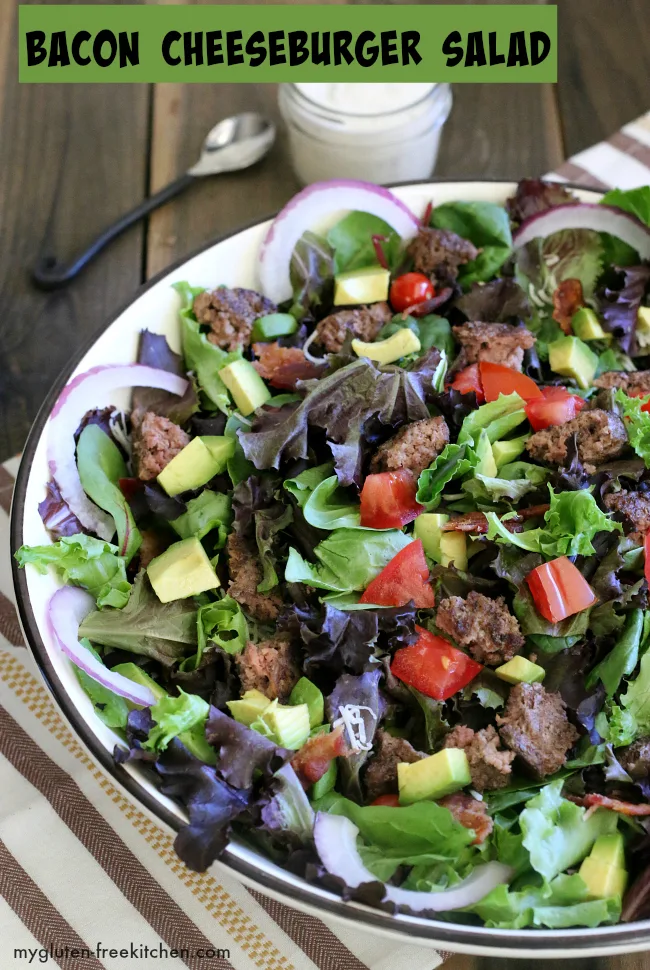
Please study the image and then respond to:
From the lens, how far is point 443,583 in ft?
7.65

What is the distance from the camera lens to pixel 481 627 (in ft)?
7.30

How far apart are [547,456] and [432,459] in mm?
327

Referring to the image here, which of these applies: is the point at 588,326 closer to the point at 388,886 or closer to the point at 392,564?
the point at 392,564

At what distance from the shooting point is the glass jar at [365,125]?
3549mm

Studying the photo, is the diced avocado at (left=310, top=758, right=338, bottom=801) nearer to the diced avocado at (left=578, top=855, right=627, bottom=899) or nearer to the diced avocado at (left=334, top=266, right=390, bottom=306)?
the diced avocado at (left=578, top=855, right=627, bottom=899)

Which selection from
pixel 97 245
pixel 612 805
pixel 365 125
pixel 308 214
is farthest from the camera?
pixel 97 245

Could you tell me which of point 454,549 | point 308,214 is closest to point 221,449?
point 454,549

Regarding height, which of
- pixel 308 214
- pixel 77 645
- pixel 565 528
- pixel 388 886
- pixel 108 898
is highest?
pixel 308 214

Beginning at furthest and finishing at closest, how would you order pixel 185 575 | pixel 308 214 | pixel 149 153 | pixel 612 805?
pixel 149 153 → pixel 308 214 → pixel 185 575 → pixel 612 805

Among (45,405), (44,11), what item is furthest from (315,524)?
(44,11)

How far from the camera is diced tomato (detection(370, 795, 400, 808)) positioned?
2.12 metres

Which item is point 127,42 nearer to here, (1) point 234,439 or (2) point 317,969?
(1) point 234,439

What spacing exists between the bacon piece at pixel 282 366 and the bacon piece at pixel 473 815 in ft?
4.11

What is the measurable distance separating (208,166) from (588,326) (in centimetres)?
193
